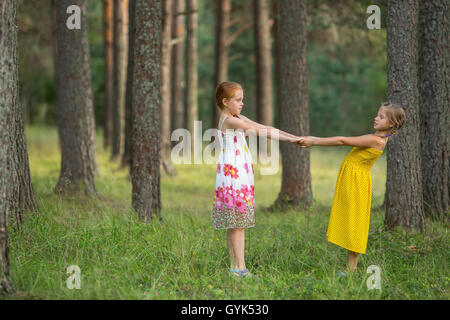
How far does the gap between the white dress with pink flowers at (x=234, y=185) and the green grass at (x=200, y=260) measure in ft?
1.86

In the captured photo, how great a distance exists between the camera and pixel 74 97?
31.5 feet

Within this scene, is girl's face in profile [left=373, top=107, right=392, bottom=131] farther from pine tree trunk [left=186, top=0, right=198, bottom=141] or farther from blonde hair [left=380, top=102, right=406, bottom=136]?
pine tree trunk [left=186, top=0, right=198, bottom=141]

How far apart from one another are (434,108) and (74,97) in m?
6.35

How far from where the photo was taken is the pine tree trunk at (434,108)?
292 inches

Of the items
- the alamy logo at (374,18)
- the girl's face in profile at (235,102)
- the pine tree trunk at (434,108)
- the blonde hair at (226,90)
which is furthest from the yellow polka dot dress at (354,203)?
the alamy logo at (374,18)

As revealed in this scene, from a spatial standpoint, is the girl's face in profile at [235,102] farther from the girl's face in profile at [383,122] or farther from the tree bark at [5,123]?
the tree bark at [5,123]

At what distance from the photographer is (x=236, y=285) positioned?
477cm

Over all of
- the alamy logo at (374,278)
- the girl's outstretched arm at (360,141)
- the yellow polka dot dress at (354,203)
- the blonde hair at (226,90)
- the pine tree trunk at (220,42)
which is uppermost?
the pine tree trunk at (220,42)

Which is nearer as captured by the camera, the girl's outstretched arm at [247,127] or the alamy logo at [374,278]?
the alamy logo at [374,278]

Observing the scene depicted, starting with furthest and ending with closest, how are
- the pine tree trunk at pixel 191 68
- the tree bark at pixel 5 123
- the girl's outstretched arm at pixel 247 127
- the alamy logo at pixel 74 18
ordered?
the pine tree trunk at pixel 191 68
the alamy logo at pixel 74 18
the girl's outstretched arm at pixel 247 127
the tree bark at pixel 5 123

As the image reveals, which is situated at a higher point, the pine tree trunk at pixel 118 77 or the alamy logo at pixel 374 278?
the pine tree trunk at pixel 118 77

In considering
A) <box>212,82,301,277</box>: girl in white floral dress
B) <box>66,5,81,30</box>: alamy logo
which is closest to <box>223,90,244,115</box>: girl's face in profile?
<box>212,82,301,277</box>: girl in white floral dress

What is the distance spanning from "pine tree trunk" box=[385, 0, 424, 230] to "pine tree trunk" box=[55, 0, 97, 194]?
538cm
